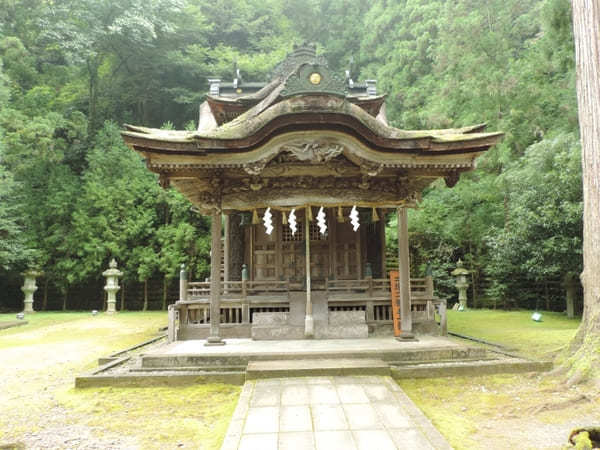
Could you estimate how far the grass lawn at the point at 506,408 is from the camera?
12.8 ft

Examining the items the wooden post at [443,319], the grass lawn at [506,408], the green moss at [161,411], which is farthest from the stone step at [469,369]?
the green moss at [161,411]

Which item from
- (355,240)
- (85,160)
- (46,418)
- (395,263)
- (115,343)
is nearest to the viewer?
(46,418)

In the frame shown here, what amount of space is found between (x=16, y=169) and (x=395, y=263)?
19387 millimetres

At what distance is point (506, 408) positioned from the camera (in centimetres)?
473

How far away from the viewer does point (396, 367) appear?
622 cm

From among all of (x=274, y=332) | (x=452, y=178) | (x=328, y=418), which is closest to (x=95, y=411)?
(x=328, y=418)

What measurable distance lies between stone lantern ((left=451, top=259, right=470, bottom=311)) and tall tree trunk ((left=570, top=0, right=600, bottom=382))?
11.6 meters

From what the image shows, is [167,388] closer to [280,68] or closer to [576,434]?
[576,434]

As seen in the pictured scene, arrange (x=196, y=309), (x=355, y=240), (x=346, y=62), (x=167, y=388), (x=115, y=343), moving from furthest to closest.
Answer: (x=346, y=62) → (x=355, y=240) → (x=115, y=343) → (x=196, y=309) → (x=167, y=388)

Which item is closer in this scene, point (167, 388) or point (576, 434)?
point (576, 434)

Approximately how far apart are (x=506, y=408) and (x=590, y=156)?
12.8 ft

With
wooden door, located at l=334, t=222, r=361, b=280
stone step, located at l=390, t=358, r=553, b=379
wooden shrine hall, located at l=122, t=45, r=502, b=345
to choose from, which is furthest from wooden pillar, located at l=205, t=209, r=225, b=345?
wooden door, located at l=334, t=222, r=361, b=280

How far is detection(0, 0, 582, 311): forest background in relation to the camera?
14016 millimetres

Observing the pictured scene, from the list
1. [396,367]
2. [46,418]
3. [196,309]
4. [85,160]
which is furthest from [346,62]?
[46,418]
